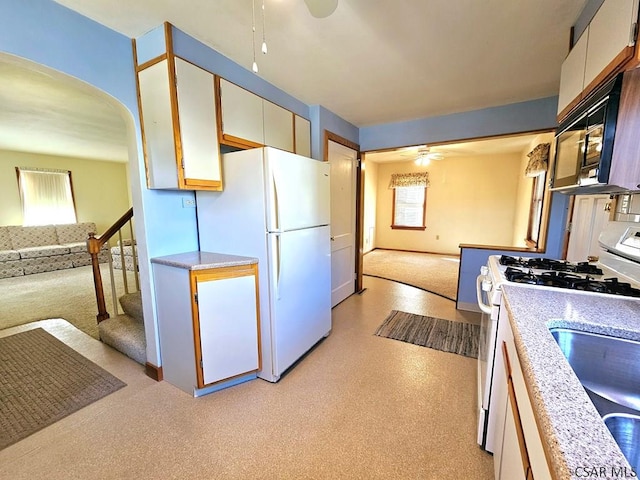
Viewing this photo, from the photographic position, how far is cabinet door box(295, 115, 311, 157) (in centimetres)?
284

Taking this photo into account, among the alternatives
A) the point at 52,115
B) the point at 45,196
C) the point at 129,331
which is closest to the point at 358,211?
the point at 129,331

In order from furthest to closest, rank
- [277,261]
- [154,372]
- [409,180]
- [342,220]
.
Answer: [409,180]
[342,220]
[154,372]
[277,261]

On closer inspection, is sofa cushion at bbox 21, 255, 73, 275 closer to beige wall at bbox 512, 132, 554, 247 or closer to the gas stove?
the gas stove

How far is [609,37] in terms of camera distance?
112cm

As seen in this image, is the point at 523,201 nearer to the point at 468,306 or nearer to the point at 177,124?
the point at 468,306

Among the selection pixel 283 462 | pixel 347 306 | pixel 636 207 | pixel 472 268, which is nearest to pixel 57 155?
pixel 347 306

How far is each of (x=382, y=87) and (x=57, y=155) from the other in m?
6.84

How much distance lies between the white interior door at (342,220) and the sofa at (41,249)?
4.65 metres

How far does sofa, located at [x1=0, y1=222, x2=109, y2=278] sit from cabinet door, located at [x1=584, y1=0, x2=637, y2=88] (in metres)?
6.76

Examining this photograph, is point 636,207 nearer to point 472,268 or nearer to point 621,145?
point 621,145

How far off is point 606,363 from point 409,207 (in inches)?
258

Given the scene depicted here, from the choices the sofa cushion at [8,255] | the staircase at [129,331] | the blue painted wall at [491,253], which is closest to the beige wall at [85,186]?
the sofa cushion at [8,255]

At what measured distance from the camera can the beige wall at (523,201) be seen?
4496 millimetres

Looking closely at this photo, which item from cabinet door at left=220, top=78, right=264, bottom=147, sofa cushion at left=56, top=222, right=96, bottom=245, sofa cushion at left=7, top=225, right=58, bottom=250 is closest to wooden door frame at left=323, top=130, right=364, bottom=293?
cabinet door at left=220, top=78, right=264, bottom=147
